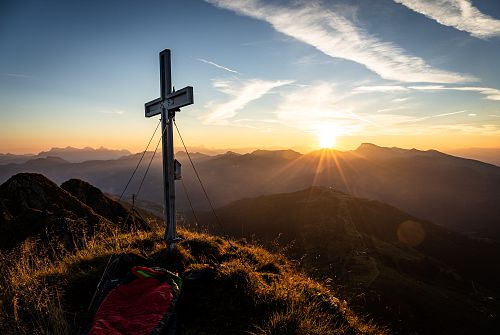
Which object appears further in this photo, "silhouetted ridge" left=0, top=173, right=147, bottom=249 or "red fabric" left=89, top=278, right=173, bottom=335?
"silhouetted ridge" left=0, top=173, right=147, bottom=249

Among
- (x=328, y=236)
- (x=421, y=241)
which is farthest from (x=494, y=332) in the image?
(x=421, y=241)

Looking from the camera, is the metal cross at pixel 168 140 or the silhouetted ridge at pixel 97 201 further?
the silhouetted ridge at pixel 97 201

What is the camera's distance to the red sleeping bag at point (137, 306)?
396 cm

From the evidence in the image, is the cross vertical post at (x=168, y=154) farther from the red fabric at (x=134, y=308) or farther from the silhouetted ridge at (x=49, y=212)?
the silhouetted ridge at (x=49, y=212)

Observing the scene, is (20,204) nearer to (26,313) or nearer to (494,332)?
Answer: (26,313)

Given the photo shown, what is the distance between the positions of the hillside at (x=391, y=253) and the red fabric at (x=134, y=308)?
30.6m

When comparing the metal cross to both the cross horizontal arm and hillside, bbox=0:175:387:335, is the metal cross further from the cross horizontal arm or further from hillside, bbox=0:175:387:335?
hillside, bbox=0:175:387:335

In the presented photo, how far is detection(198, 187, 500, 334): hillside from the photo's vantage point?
194ft

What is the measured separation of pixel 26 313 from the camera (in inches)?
176

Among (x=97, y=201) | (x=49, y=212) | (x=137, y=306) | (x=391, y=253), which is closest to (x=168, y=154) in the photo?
(x=137, y=306)

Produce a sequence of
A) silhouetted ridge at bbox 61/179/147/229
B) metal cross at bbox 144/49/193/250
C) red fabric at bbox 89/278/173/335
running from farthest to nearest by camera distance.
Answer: silhouetted ridge at bbox 61/179/147/229
metal cross at bbox 144/49/193/250
red fabric at bbox 89/278/173/335

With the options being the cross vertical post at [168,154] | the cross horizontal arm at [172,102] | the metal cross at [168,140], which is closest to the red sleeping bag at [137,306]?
the metal cross at [168,140]

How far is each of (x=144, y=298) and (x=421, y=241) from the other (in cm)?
13656

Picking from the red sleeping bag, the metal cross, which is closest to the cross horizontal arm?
the metal cross
